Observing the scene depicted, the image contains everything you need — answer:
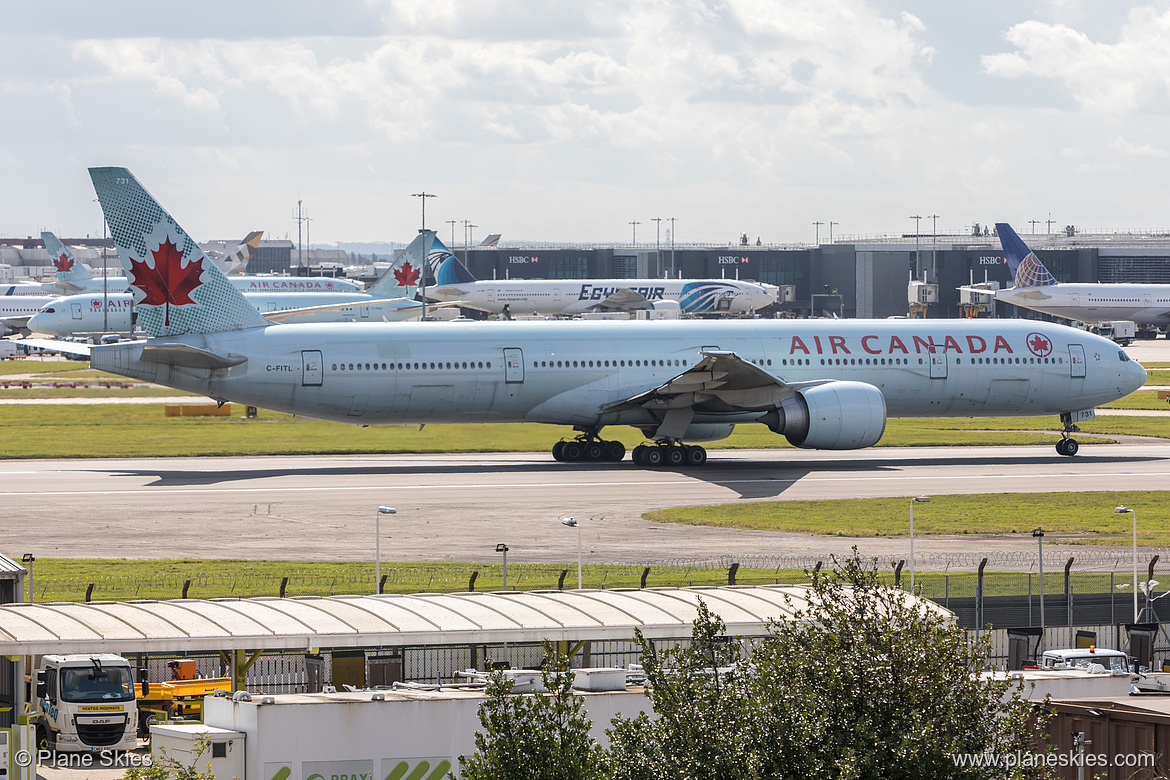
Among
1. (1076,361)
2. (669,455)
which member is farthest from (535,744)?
(1076,361)

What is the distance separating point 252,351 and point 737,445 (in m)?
21.7

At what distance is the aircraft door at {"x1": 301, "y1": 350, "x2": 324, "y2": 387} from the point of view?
49.8 meters

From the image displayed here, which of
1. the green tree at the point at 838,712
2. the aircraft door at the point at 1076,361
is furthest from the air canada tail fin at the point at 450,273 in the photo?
the green tree at the point at 838,712

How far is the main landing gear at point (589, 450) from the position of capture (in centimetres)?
5397

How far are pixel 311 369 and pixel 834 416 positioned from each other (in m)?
17.4

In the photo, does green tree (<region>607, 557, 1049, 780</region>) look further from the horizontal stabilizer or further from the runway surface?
the horizontal stabilizer

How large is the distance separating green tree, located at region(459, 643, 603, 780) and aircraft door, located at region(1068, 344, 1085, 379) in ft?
149

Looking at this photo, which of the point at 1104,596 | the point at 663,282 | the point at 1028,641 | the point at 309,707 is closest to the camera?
the point at 309,707

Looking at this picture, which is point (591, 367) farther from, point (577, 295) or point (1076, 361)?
point (577, 295)

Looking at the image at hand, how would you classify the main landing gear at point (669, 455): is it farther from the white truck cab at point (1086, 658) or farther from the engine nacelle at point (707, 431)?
the white truck cab at point (1086, 658)

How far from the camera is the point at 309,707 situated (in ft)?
55.3

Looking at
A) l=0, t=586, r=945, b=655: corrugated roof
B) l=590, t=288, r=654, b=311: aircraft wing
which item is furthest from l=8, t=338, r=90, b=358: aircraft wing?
l=590, t=288, r=654, b=311: aircraft wing

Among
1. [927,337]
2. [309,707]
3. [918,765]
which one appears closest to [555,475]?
[927,337]

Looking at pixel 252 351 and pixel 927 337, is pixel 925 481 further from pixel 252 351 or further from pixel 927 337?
pixel 252 351
